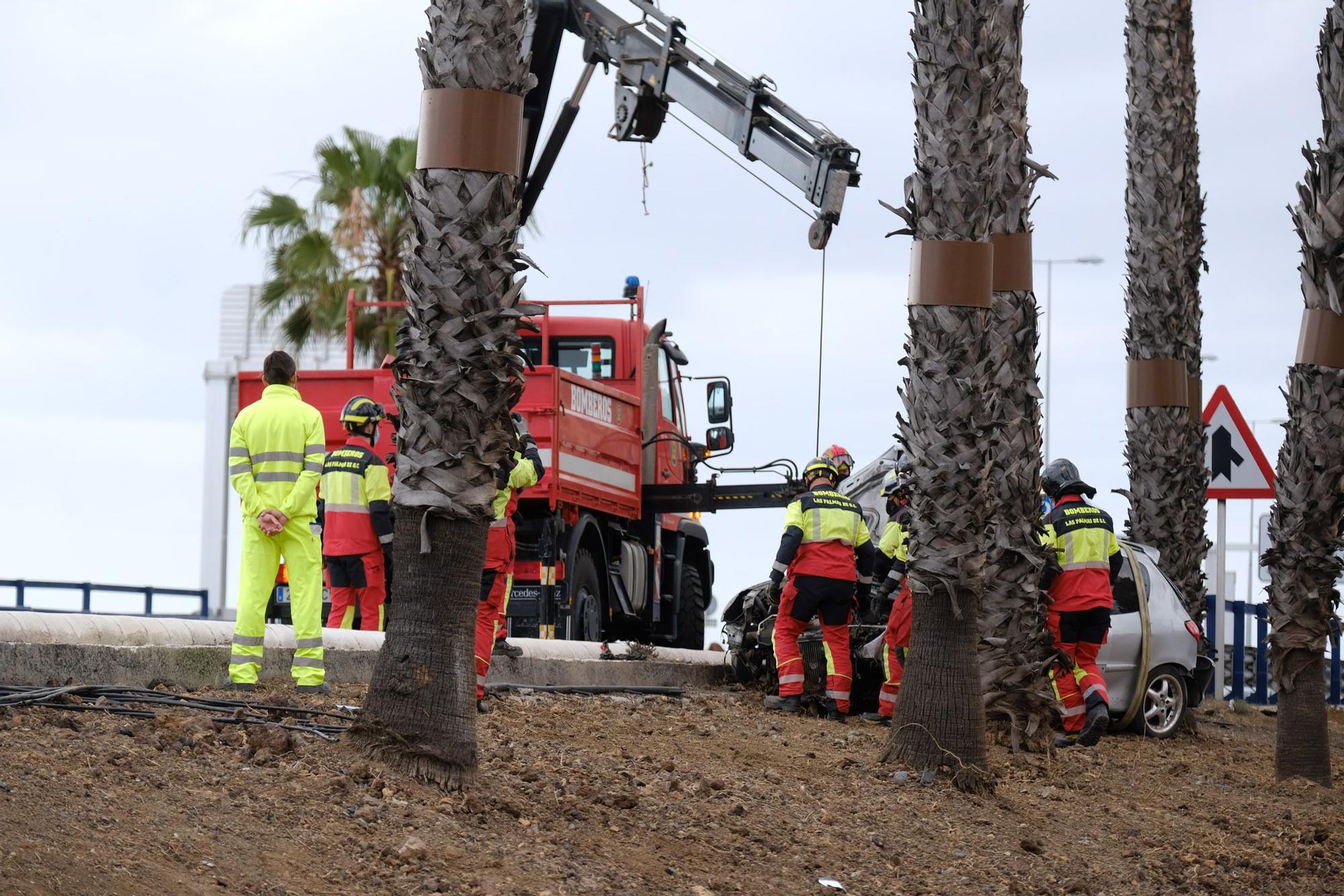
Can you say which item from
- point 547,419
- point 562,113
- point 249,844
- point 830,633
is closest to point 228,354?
point 562,113

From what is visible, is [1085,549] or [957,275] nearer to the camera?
[957,275]

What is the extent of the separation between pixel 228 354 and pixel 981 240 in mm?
35680

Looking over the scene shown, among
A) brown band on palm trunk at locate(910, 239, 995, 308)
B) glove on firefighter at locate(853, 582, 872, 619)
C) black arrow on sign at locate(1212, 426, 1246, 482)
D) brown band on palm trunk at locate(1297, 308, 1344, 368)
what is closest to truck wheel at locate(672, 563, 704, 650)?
glove on firefighter at locate(853, 582, 872, 619)

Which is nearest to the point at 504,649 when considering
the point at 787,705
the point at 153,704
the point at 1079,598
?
the point at 787,705

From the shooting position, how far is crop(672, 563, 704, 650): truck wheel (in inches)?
778

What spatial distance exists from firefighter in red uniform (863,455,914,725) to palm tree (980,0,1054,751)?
0.68 m

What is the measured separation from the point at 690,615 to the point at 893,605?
696 cm

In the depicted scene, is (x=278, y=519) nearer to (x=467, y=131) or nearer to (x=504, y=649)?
(x=504, y=649)

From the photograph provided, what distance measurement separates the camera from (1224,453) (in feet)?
52.3

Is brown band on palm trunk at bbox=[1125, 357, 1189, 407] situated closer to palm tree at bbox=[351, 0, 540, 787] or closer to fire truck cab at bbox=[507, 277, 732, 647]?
fire truck cab at bbox=[507, 277, 732, 647]

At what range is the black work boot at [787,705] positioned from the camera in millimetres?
12984

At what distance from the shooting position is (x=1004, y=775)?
10383 mm

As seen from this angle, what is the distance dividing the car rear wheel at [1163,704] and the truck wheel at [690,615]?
648 centimetres

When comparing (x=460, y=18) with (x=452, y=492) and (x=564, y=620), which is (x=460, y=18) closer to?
(x=452, y=492)
